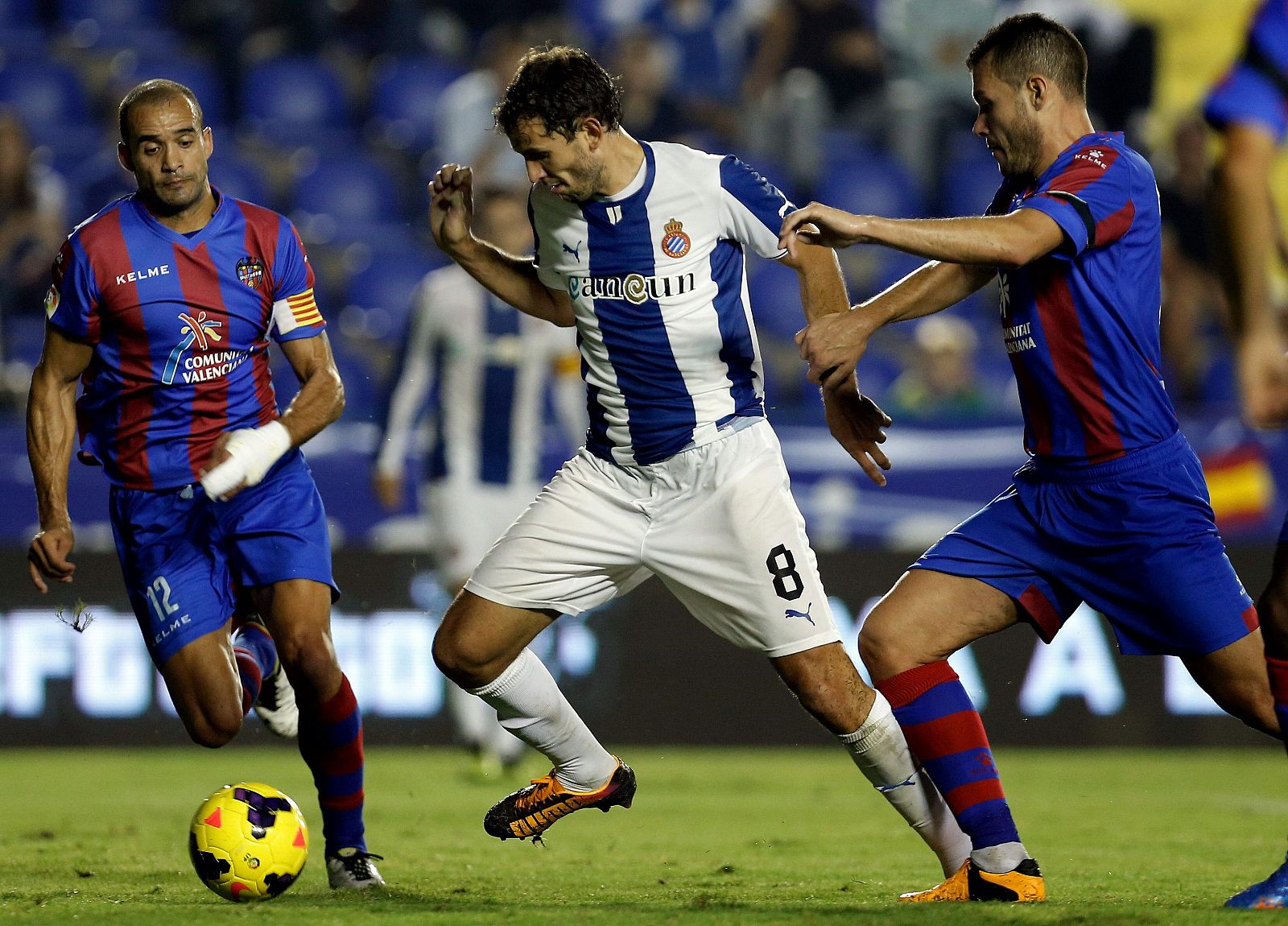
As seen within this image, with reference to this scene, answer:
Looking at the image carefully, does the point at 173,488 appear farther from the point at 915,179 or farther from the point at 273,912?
the point at 915,179

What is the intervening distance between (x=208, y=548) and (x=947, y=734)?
7.76ft

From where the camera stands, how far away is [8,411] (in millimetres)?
9359

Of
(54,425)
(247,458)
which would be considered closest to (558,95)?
(247,458)

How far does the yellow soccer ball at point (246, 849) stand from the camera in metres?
4.57

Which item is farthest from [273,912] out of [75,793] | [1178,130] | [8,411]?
[1178,130]

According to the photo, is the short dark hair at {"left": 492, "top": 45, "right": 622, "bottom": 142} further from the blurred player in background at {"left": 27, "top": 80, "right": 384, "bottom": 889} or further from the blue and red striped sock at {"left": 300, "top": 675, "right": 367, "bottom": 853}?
the blue and red striped sock at {"left": 300, "top": 675, "right": 367, "bottom": 853}

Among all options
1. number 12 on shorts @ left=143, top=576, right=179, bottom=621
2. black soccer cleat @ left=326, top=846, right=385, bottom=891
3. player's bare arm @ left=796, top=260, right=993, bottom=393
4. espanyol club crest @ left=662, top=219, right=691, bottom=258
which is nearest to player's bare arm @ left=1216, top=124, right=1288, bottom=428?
player's bare arm @ left=796, top=260, right=993, bottom=393

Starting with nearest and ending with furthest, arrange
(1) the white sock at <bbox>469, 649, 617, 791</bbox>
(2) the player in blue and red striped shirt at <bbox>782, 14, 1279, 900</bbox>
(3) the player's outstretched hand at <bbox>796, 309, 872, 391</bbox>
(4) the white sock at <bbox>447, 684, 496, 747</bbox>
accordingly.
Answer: (3) the player's outstretched hand at <bbox>796, 309, 872, 391</bbox>, (2) the player in blue and red striped shirt at <bbox>782, 14, 1279, 900</bbox>, (1) the white sock at <bbox>469, 649, 617, 791</bbox>, (4) the white sock at <bbox>447, 684, 496, 747</bbox>

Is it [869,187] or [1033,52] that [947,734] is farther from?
[869,187]

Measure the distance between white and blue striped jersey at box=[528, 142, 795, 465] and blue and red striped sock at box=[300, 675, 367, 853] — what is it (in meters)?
1.17

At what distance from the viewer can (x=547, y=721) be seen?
489 cm

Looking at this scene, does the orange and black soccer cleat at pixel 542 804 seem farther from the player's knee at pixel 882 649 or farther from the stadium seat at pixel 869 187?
the stadium seat at pixel 869 187

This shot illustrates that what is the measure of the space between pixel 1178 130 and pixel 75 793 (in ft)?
28.9

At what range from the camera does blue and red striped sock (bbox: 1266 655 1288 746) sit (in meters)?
4.22
